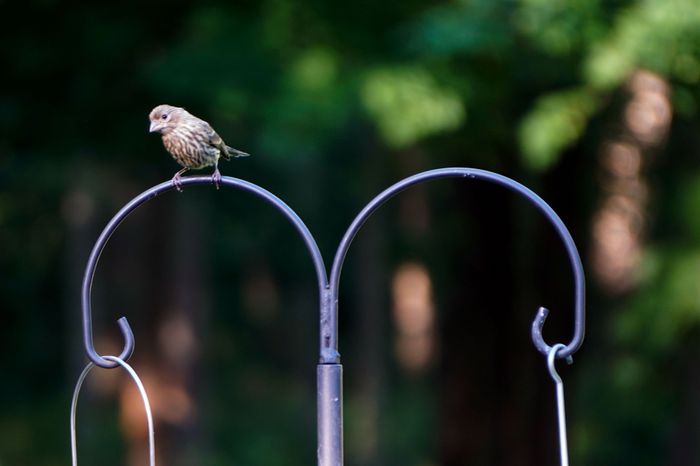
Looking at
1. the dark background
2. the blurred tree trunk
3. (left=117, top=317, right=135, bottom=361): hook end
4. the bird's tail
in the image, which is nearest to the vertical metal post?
(left=117, top=317, right=135, bottom=361): hook end

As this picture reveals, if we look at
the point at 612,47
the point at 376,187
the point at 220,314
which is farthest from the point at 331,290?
the point at 220,314

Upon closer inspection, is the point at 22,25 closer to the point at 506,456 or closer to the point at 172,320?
the point at 506,456

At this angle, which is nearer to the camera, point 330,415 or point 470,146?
point 330,415

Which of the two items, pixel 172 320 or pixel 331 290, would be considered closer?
pixel 331 290

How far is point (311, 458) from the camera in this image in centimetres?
1908

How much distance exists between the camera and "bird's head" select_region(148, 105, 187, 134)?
3389mm

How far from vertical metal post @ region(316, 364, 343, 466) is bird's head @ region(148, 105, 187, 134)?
1151mm

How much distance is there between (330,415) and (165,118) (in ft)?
4.26

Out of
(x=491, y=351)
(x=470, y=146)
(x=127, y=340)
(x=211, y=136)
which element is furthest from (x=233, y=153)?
(x=491, y=351)

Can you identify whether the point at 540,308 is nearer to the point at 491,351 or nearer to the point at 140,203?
the point at 140,203

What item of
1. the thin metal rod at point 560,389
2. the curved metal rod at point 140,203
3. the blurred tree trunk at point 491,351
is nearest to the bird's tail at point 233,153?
the curved metal rod at point 140,203

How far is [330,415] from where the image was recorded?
2.54 m

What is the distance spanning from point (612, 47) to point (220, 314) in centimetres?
2205

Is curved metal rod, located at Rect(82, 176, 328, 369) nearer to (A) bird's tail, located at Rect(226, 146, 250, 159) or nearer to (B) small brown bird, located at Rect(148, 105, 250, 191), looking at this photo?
(B) small brown bird, located at Rect(148, 105, 250, 191)
